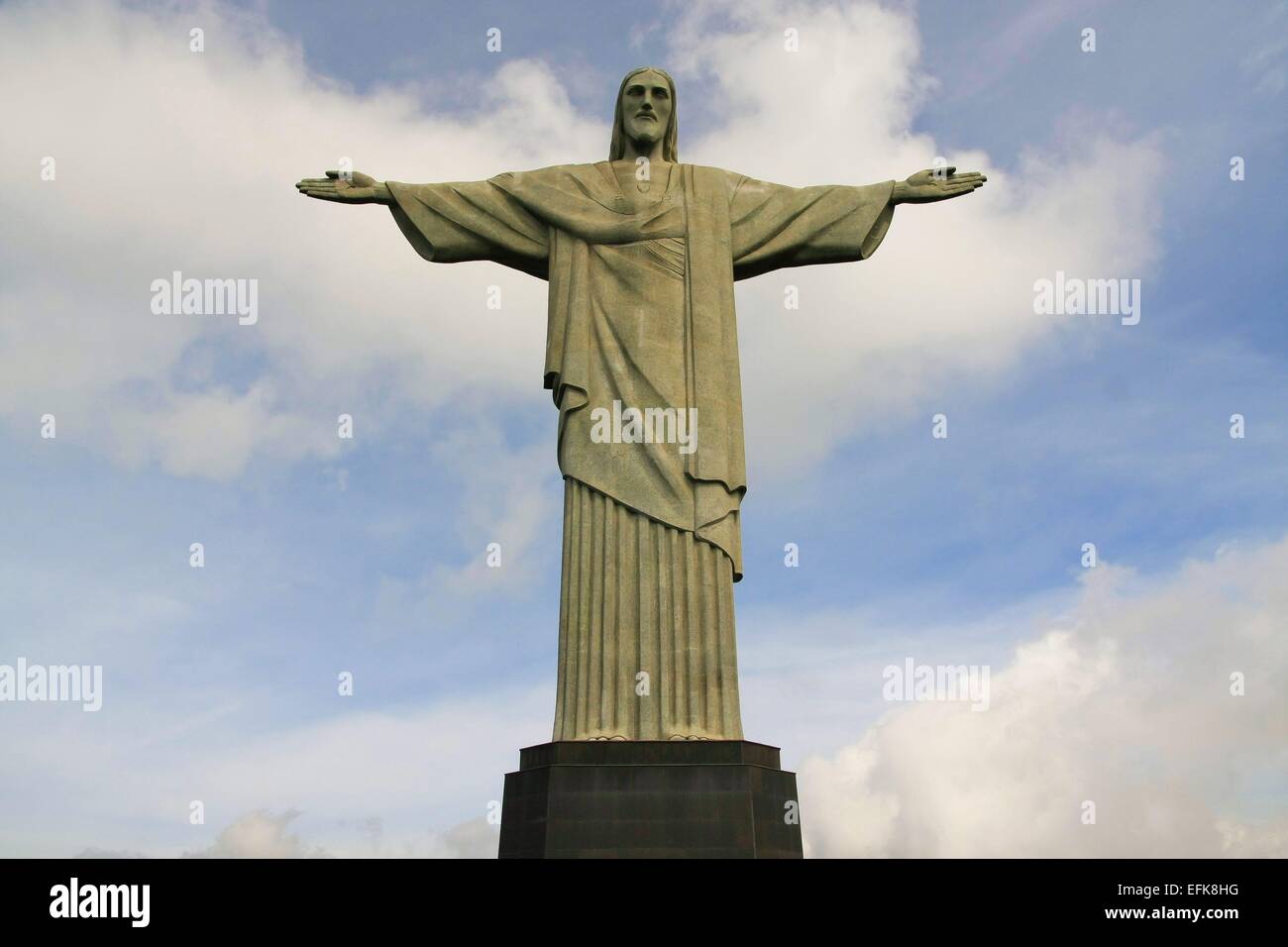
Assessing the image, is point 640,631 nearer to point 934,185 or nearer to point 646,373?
point 646,373

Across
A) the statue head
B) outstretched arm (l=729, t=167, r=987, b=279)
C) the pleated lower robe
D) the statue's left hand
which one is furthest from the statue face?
the pleated lower robe

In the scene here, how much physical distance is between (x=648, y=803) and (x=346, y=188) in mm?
8392

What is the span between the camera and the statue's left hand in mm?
16422

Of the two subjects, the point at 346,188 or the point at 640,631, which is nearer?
the point at 640,631

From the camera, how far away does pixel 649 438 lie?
50.3 feet

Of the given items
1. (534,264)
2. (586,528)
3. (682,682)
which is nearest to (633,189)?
(534,264)

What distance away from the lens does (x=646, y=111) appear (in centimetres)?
1666

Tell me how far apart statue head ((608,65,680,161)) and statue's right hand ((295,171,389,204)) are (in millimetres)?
3055

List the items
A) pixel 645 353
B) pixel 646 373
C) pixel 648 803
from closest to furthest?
pixel 648 803 → pixel 646 373 → pixel 645 353

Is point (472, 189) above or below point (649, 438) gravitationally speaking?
above

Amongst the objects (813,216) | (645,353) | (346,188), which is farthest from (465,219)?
(813,216)

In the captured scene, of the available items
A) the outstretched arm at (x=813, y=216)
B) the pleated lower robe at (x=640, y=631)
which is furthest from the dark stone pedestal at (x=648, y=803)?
the outstretched arm at (x=813, y=216)
